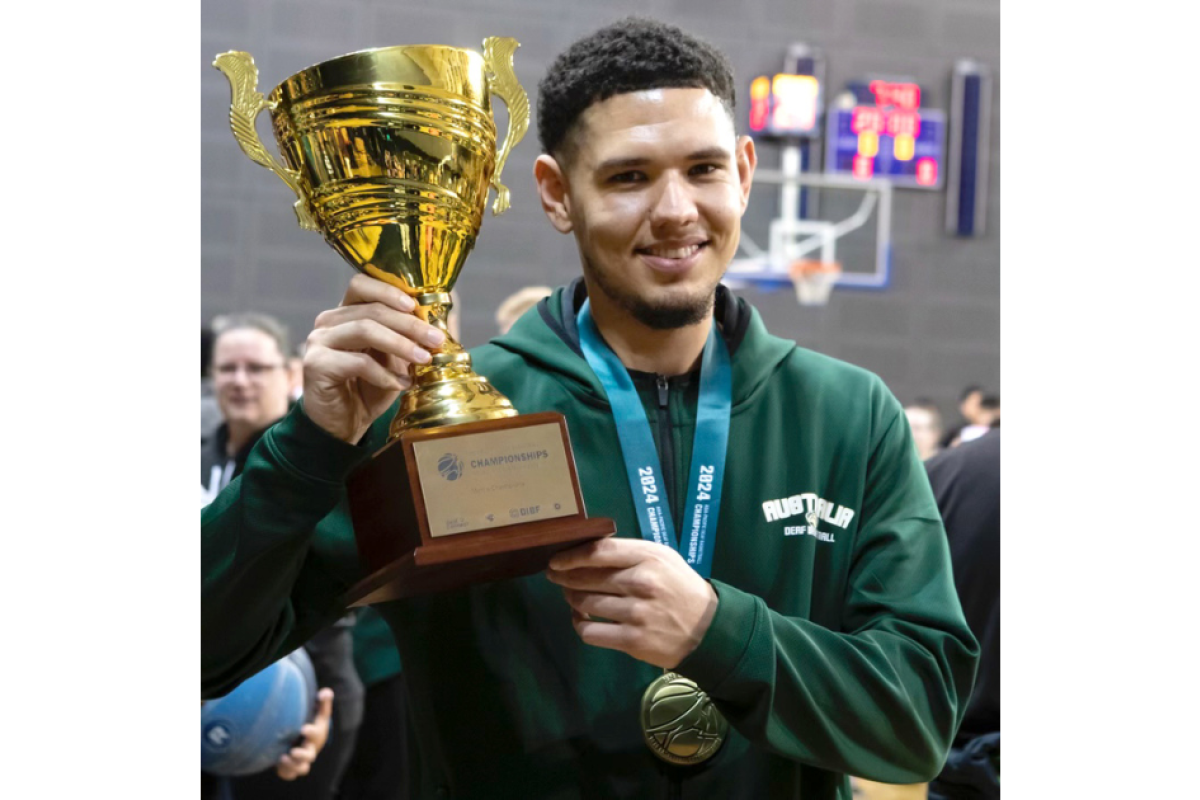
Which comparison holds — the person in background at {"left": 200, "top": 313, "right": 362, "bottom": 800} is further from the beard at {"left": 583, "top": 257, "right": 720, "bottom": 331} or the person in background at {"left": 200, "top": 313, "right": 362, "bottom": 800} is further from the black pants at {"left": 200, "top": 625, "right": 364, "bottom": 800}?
the beard at {"left": 583, "top": 257, "right": 720, "bottom": 331}

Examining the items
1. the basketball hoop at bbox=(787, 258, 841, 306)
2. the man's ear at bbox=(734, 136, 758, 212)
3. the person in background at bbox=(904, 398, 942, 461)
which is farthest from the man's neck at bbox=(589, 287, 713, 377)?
the basketball hoop at bbox=(787, 258, 841, 306)

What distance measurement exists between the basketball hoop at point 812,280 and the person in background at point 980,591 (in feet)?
12.9

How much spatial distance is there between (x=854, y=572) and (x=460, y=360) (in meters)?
0.55

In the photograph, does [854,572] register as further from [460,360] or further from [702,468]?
[460,360]

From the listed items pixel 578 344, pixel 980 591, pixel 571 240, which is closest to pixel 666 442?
pixel 578 344

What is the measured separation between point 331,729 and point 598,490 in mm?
1823

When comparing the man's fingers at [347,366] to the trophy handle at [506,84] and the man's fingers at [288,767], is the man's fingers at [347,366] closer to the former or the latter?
the trophy handle at [506,84]

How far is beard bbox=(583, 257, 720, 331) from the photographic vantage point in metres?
1.44

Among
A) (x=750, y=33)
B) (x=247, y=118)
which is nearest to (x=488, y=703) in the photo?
(x=247, y=118)

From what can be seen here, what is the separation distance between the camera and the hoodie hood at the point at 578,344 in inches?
60.7

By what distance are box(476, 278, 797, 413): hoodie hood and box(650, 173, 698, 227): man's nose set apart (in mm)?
242

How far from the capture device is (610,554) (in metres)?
1.19

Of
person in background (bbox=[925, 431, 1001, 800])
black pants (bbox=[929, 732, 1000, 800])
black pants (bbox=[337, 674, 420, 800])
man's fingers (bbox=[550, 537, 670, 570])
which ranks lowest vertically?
black pants (bbox=[337, 674, 420, 800])

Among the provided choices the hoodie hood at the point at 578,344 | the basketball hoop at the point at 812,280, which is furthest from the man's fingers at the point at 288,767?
the basketball hoop at the point at 812,280
